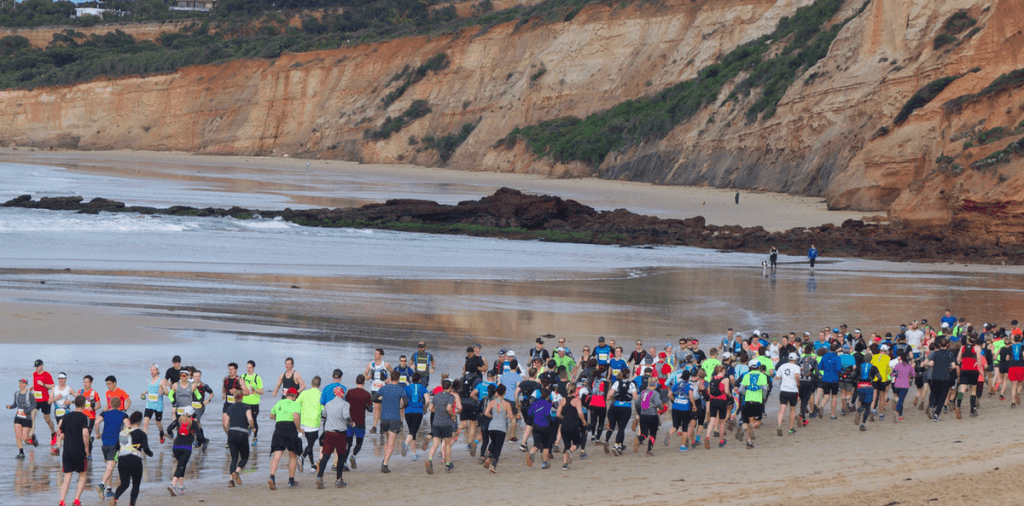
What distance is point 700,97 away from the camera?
62.2m

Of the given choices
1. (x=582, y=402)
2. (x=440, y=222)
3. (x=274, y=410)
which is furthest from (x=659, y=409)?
(x=440, y=222)

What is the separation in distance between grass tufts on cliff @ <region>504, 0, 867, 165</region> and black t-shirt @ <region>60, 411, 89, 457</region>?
48.7m

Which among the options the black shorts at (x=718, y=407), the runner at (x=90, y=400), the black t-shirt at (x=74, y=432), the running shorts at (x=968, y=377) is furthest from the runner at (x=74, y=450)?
the running shorts at (x=968, y=377)

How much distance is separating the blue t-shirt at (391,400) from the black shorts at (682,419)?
322cm

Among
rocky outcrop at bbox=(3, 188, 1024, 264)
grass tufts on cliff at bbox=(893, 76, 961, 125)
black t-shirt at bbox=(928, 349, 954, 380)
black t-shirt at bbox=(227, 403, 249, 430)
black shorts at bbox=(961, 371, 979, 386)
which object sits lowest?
black t-shirt at bbox=(227, 403, 249, 430)

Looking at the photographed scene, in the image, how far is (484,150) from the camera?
73.6 m

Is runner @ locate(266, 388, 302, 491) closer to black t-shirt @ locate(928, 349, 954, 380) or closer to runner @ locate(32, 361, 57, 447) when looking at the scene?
runner @ locate(32, 361, 57, 447)

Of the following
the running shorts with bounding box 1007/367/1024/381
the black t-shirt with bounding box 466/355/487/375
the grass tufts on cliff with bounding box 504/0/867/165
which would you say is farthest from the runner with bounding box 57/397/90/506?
the grass tufts on cliff with bounding box 504/0/867/165

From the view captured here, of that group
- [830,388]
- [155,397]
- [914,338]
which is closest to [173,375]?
[155,397]

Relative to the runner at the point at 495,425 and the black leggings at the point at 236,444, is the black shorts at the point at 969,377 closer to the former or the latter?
the runner at the point at 495,425

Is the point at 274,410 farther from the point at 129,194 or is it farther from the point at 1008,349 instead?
the point at 129,194

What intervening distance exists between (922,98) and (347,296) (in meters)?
29.0

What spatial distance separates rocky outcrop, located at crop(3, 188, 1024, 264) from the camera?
33688mm

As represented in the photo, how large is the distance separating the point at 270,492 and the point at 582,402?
388 cm
